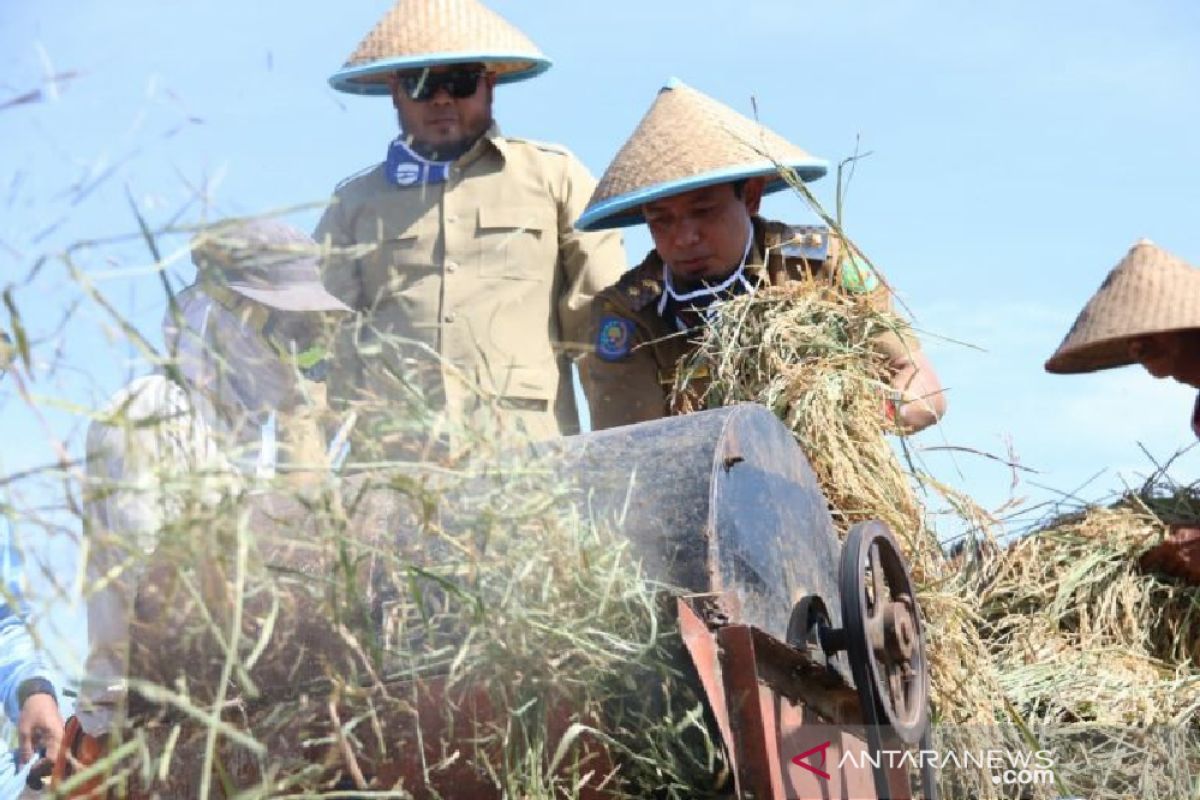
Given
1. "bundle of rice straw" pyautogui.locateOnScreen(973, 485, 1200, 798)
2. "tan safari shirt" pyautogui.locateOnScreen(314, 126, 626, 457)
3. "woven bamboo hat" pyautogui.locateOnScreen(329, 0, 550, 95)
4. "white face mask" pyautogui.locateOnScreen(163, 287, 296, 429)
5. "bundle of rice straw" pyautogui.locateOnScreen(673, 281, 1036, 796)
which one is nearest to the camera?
"white face mask" pyautogui.locateOnScreen(163, 287, 296, 429)

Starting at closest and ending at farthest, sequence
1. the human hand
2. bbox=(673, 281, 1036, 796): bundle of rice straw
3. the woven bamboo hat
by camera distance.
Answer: the human hand < bbox=(673, 281, 1036, 796): bundle of rice straw < the woven bamboo hat

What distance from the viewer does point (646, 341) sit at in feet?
16.5

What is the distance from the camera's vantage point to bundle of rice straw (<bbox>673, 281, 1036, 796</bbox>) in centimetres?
441

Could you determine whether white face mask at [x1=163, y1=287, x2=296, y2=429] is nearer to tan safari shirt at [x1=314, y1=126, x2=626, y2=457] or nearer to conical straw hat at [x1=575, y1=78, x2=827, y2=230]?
conical straw hat at [x1=575, y1=78, x2=827, y2=230]

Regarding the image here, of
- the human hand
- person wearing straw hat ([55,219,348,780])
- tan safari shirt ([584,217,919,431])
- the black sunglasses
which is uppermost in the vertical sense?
the black sunglasses

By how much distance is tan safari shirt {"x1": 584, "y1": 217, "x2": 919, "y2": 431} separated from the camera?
496cm

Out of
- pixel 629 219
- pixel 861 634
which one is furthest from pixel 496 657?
pixel 629 219

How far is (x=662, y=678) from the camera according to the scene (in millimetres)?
3139

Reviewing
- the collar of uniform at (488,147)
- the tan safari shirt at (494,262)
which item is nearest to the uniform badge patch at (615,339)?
the tan safari shirt at (494,262)

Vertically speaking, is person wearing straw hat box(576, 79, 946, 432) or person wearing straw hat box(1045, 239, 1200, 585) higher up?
person wearing straw hat box(576, 79, 946, 432)

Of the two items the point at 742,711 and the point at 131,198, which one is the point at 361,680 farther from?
the point at 131,198

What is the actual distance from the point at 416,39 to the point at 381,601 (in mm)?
3172

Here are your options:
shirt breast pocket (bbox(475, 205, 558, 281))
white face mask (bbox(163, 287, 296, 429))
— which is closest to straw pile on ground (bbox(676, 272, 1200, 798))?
shirt breast pocket (bbox(475, 205, 558, 281))

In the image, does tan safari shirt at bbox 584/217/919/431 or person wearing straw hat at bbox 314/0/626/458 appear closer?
tan safari shirt at bbox 584/217/919/431
